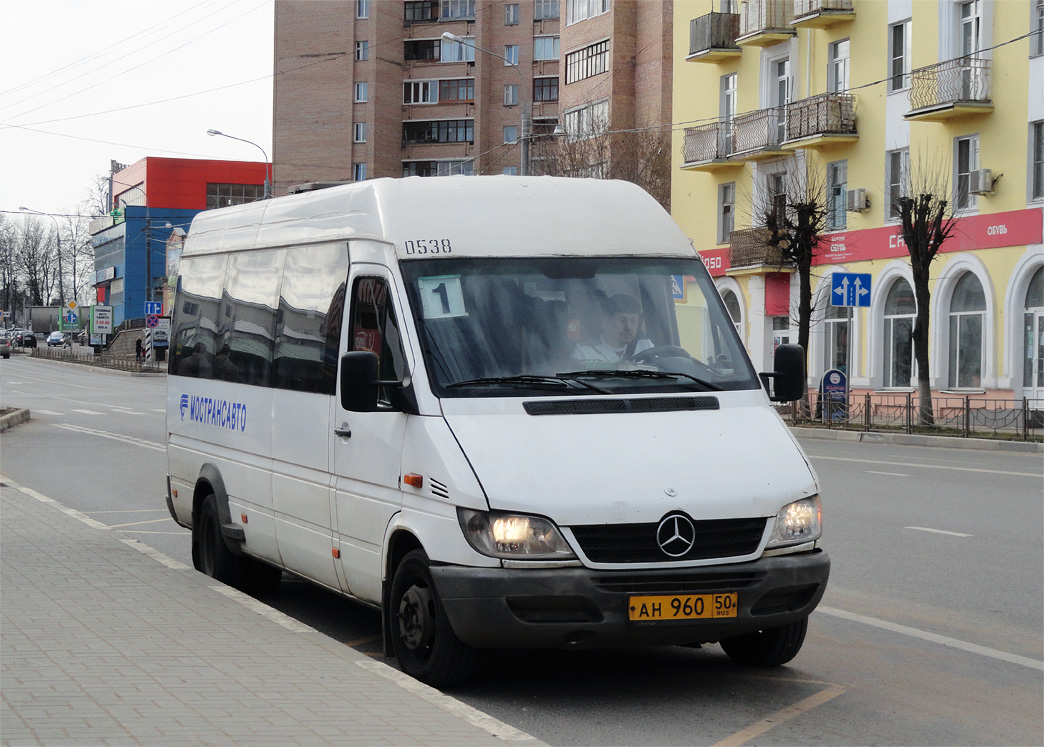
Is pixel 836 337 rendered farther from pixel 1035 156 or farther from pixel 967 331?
pixel 1035 156

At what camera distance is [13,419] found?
99.7 feet

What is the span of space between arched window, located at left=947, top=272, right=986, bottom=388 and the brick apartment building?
5970cm

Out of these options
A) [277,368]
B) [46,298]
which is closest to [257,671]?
[277,368]

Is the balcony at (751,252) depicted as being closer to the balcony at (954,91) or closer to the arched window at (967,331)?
the arched window at (967,331)

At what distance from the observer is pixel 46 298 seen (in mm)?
157125

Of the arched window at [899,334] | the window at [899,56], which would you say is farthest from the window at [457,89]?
the arched window at [899,334]

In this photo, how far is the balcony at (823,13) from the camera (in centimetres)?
3903

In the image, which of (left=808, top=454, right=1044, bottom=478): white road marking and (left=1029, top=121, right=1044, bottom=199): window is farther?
(left=1029, top=121, right=1044, bottom=199): window

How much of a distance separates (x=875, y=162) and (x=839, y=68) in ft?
11.7

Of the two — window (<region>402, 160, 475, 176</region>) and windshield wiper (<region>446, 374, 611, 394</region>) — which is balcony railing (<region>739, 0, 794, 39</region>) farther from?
window (<region>402, 160, 475, 176</region>)

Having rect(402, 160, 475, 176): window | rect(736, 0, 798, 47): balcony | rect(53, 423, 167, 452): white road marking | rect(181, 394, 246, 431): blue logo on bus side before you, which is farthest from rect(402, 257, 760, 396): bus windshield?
rect(402, 160, 475, 176): window

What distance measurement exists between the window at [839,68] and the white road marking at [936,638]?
32.9 metres

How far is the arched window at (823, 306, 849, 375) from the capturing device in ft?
131

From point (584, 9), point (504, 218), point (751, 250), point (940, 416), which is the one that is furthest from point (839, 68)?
point (504, 218)
